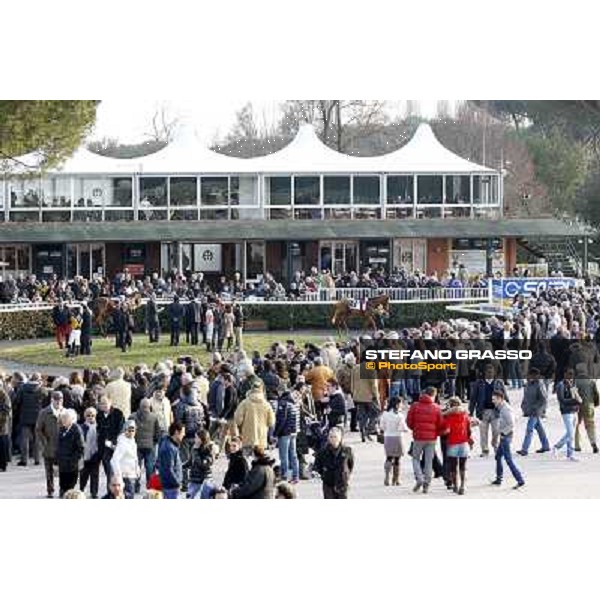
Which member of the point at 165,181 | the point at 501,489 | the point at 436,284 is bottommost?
the point at 501,489

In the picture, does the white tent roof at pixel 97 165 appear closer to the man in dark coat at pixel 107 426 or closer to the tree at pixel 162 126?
the tree at pixel 162 126

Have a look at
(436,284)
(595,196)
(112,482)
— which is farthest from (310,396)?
(595,196)

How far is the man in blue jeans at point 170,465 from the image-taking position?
15938 millimetres

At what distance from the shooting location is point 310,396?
19422 millimetres

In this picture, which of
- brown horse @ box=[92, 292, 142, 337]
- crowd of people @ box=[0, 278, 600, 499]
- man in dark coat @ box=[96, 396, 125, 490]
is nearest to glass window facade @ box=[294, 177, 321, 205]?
brown horse @ box=[92, 292, 142, 337]

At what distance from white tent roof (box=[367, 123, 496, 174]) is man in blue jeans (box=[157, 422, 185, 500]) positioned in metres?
22.5

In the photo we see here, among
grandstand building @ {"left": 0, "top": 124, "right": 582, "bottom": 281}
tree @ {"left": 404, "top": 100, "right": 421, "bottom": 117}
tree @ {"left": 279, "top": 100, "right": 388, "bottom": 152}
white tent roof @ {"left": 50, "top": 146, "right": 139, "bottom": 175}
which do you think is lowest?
grandstand building @ {"left": 0, "top": 124, "right": 582, "bottom": 281}

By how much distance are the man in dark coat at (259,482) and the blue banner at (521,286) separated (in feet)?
61.6

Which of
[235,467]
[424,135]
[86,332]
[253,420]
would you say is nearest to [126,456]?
[235,467]

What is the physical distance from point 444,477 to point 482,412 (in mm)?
2318

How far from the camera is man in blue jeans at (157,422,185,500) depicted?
52.3 ft

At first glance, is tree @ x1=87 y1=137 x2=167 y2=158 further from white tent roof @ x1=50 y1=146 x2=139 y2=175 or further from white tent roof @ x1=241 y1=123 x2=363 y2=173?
white tent roof @ x1=241 y1=123 x2=363 y2=173
